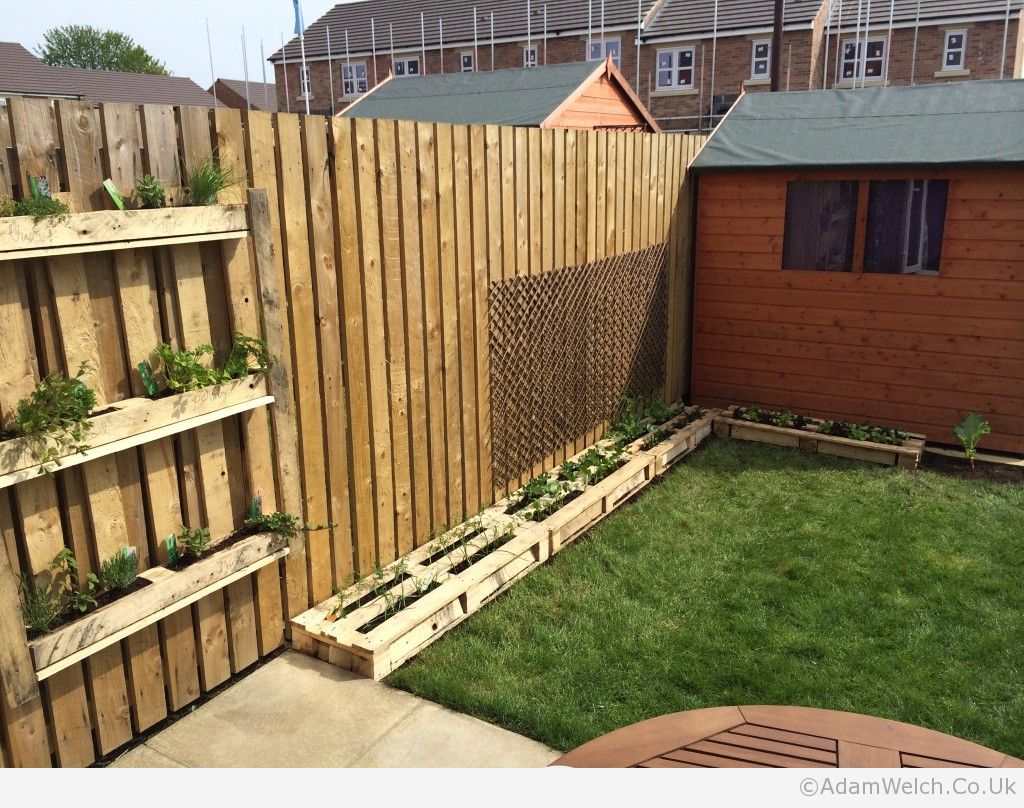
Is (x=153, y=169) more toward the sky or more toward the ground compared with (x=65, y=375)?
more toward the sky

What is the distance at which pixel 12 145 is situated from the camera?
9.71 ft

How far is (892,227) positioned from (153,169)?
21.6ft

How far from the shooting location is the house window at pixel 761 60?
96.6 ft

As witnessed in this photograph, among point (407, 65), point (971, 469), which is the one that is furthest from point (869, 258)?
point (407, 65)

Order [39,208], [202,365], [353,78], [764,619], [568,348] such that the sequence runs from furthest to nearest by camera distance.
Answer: [353,78], [568,348], [764,619], [202,365], [39,208]

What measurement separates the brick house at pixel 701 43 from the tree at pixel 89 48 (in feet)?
140

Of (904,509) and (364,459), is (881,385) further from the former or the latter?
(364,459)

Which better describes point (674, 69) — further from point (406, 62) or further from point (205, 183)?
point (205, 183)

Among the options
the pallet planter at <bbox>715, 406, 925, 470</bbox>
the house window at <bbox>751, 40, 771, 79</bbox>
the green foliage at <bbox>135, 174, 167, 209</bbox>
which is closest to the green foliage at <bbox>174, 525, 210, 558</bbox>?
the green foliage at <bbox>135, 174, 167, 209</bbox>

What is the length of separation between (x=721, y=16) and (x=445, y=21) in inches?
475

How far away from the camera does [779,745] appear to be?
7.17ft

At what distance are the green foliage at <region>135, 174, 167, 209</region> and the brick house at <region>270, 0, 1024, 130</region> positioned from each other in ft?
92.1

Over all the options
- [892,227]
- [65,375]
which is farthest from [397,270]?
[892,227]

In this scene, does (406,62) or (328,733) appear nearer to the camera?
(328,733)
